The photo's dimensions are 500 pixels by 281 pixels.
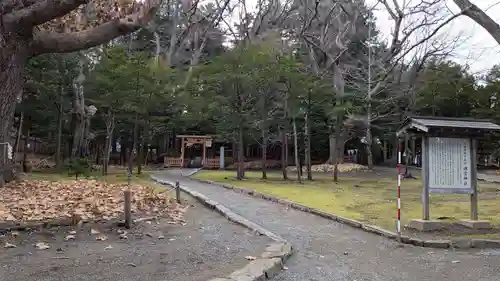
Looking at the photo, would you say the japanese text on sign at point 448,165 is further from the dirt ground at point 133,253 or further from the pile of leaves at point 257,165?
the pile of leaves at point 257,165

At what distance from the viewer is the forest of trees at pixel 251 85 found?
21.6 m

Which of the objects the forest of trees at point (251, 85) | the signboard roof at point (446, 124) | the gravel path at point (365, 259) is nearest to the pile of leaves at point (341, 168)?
the forest of trees at point (251, 85)

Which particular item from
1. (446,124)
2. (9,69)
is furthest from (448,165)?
(9,69)

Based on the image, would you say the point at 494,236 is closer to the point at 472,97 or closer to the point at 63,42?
the point at 63,42

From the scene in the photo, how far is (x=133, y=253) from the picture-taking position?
5.63 m

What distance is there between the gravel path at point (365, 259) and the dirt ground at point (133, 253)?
2.32ft

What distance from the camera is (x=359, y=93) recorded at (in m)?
30.6

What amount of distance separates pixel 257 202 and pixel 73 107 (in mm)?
16724

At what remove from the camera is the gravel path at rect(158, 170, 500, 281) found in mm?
5191

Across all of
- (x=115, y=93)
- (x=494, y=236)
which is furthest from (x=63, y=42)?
(x=115, y=93)

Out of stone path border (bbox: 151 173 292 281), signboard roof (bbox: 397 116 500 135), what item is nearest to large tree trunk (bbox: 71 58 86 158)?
stone path border (bbox: 151 173 292 281)

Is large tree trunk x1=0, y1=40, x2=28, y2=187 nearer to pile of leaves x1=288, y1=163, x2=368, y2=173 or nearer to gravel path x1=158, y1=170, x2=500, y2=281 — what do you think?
gravel path x1=158, y1=170, x2=500, y2=281

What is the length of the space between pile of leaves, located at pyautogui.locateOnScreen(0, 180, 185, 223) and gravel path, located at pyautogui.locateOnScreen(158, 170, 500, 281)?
2.55 m

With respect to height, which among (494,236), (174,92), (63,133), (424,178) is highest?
(174,92)
